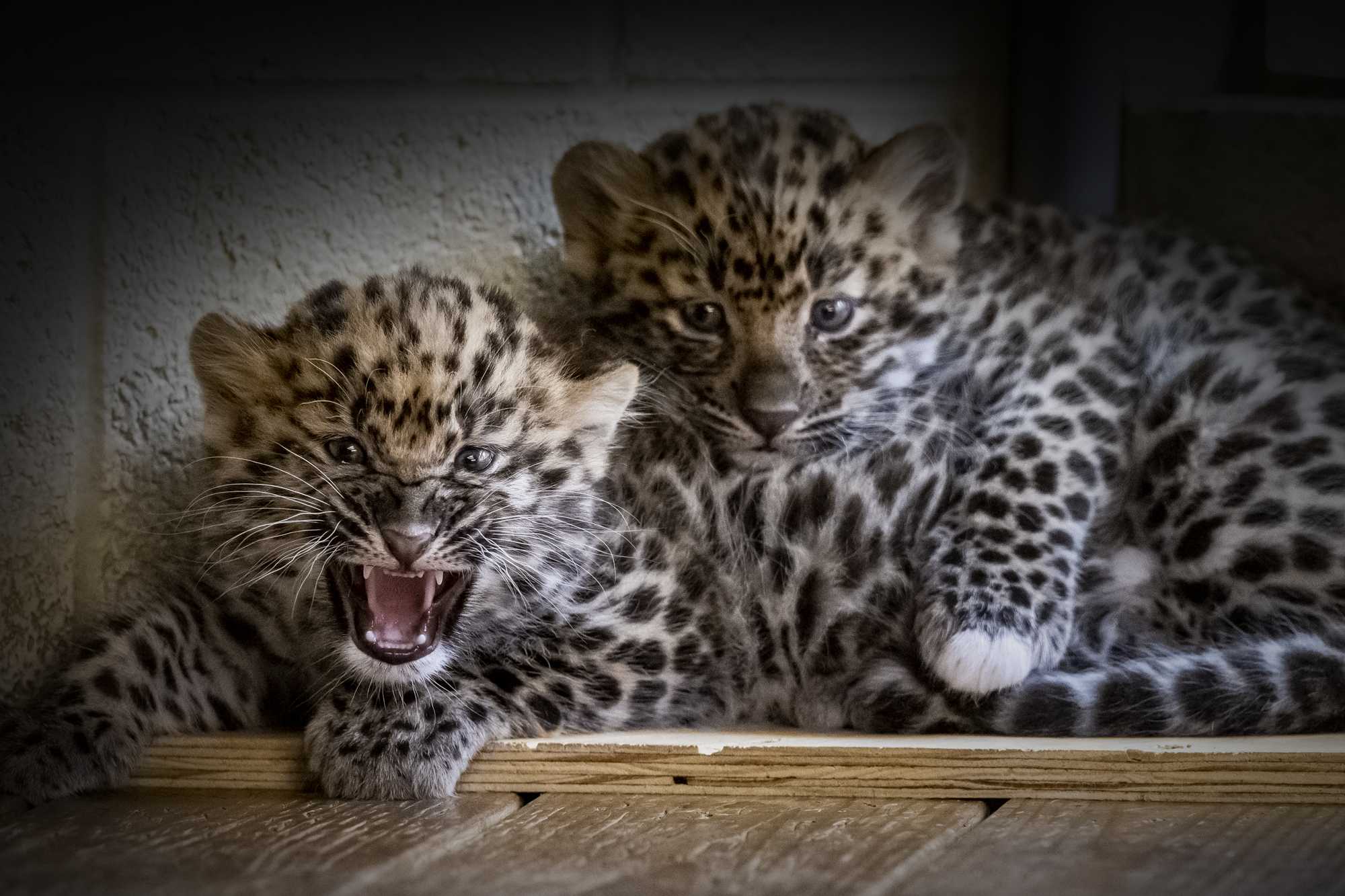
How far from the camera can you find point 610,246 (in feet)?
13.1

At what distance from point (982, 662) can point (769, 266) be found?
1.17 meters

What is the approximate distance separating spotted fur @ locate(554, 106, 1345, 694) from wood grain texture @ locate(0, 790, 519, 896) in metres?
1.35

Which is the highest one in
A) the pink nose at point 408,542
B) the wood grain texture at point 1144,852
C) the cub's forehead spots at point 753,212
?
the cub's forehead spots at point 753,212

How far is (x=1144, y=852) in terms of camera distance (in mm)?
2584

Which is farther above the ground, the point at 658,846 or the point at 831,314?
the point at 831,314

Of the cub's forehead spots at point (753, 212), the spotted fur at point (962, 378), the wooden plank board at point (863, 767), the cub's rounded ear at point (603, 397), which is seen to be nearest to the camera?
the wooden plank board at point (863, 767)

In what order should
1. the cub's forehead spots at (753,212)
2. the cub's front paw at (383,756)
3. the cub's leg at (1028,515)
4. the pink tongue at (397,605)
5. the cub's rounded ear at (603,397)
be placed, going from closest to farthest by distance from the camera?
the cub's front paw at (383,756)
the pink tongue at (397,605)
the cub's rounded ear at (603,397)
the cub's leg at (1028,515)
the cub's forehead spots at (753,212)

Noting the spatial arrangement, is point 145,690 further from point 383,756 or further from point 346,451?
point 346,451

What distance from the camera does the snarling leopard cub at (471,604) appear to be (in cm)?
306

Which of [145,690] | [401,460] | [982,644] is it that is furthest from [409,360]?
[982,644]

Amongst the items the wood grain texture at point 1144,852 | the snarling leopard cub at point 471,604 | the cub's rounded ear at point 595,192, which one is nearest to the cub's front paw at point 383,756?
the snarling leopard cub at point 471,604

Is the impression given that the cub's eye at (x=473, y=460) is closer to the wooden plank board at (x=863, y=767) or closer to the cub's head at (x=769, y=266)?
the wooden plank board at (x=863, y=767)

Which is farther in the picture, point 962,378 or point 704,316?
point 962,378

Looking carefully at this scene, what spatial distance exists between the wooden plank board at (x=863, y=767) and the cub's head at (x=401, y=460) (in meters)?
0.32
